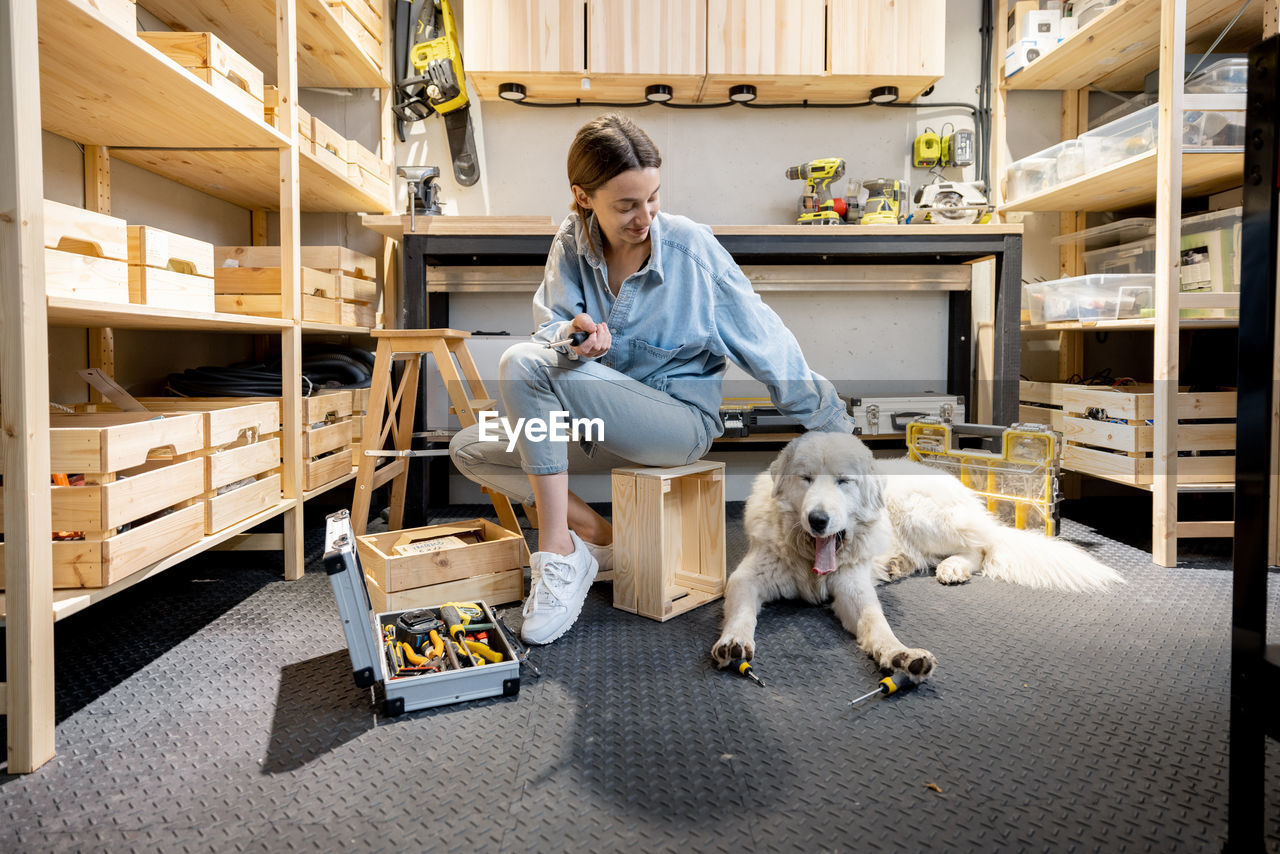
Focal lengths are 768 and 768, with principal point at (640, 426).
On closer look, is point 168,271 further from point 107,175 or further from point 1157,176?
point 1157,176

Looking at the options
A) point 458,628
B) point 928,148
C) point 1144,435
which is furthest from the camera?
point 928,148

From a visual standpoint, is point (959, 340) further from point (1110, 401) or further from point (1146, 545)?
point (1146, 545)

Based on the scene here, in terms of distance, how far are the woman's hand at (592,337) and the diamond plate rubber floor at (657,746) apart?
25.4 inches

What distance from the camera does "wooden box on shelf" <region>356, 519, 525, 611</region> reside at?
183cm

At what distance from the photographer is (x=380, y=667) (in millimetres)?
1377

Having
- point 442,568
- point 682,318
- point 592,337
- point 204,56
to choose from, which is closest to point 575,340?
point 592,337

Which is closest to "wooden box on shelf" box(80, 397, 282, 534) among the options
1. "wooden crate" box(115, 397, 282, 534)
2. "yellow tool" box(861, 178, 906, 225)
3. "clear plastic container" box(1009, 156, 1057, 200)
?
"wooden crate" box(115, 397, 282, 534)

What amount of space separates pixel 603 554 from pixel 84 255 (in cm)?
135

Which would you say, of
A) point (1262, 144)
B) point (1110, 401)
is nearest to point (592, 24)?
point (1110, 401)

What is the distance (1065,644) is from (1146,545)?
1141mm

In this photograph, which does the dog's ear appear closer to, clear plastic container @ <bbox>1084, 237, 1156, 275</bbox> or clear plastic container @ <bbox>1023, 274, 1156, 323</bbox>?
clear plastic container @ <bbox>1023, 274, 1156, 323</bbox>

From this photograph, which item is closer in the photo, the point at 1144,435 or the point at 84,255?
the point at 84,255

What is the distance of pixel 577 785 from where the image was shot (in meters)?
1.13

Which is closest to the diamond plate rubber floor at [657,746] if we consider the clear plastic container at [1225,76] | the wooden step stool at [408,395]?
the wooden step stool at [408,395]
